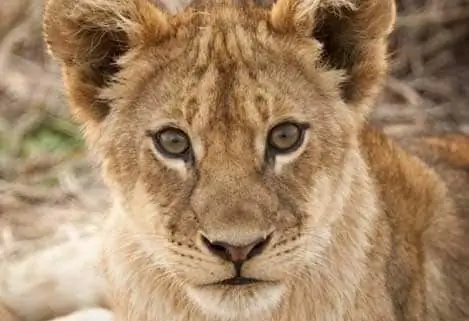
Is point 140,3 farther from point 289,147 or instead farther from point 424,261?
point 424,261

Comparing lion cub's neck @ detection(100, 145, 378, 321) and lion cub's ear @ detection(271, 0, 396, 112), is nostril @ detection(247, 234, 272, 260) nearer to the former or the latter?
lion cub's neck @ detection(100, 145, 378, 321)

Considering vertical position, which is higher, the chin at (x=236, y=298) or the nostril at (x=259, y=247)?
the nostril at (x=259, y=247)

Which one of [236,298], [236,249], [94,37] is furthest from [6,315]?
[236,249]

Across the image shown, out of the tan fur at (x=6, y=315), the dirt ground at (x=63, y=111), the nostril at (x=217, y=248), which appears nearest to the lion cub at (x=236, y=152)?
the nostril at (x=217, y=248)

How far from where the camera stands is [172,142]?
1980 millimetres

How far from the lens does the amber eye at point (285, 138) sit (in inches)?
77.0

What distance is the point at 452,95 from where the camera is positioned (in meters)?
4.14

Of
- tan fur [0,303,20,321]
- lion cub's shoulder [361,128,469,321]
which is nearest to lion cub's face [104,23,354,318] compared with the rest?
lion cub's shoulder [361,128,469,321]

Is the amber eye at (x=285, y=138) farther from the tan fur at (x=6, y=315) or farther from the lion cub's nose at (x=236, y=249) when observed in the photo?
the tan fur at (x=6, y=315)

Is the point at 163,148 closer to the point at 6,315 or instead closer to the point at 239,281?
the point at 239,281

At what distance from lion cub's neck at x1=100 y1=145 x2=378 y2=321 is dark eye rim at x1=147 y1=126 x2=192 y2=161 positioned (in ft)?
0.59

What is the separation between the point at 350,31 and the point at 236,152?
1.14 feet

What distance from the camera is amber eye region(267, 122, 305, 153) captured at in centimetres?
196

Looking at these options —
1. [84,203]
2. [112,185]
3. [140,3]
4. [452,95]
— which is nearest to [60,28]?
[140,3]
